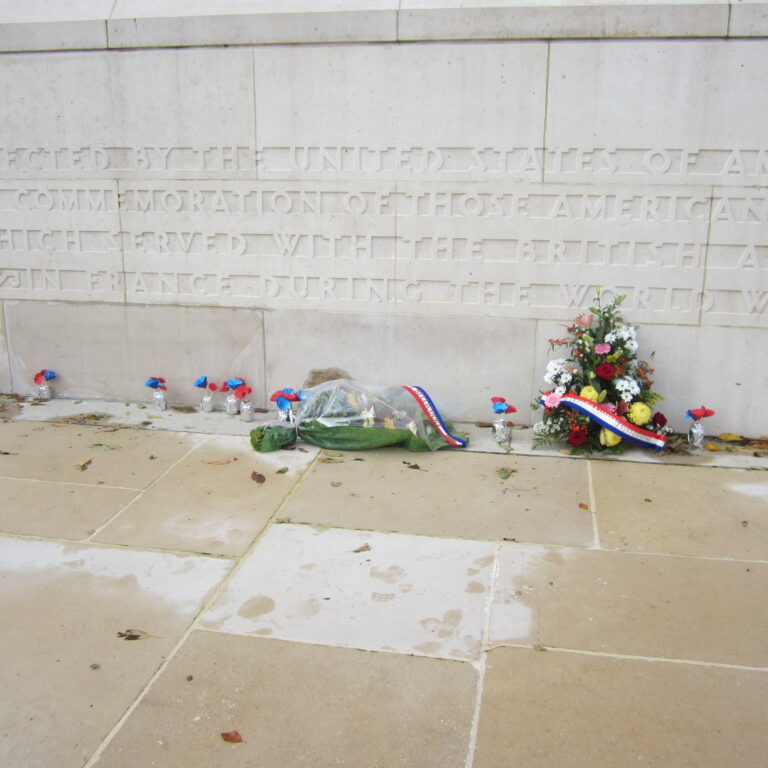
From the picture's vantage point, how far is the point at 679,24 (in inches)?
186

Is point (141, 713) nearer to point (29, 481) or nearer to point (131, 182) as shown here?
point (29, 481)

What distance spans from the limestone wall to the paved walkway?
97 cm

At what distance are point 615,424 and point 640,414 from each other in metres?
0.16

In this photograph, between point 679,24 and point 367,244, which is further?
point 367,244

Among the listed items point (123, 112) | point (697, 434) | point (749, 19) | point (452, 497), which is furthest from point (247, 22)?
point (697, 434)

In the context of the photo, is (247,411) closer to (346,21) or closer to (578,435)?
(578,435)

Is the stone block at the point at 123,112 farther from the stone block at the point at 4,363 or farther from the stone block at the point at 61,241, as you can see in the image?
the stone block at the point at 4,363

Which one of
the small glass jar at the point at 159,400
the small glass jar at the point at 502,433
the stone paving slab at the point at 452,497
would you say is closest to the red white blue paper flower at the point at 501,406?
the small glass jar at the point at 502,433

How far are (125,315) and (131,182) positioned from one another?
37.2 inches

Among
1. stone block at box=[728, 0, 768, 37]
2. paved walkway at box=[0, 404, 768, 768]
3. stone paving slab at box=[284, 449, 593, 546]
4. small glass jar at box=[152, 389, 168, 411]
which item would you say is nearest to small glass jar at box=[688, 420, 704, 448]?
paved walkway at box=[0, 404, 768, 768]

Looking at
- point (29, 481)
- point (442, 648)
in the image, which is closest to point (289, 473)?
point (29, 481)

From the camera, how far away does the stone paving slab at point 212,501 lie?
3.84m

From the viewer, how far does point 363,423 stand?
16.4 feet

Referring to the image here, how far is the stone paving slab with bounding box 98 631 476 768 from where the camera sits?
2461 millimetres
